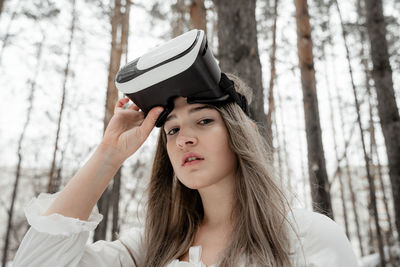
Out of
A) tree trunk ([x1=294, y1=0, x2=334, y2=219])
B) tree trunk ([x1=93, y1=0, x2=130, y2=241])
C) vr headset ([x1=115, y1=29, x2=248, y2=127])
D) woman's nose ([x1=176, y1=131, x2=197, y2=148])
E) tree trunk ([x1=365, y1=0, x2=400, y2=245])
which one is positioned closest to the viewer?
vr headset ([x1=115, y1=29, x2=248, y2=127])

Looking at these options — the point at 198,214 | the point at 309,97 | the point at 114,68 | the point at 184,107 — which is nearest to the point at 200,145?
the point at 184,107

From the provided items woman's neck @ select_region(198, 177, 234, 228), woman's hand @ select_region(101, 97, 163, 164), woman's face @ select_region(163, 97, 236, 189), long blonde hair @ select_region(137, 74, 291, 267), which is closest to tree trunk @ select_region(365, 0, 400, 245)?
long blonde hair @ select_region(137, 74, 291, 267)

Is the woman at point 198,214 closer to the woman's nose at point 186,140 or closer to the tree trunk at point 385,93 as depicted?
the woman's nose at point 186,140

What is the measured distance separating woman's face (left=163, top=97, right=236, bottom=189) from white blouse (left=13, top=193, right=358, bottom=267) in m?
0.39

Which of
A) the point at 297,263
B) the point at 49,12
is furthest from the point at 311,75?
the point at 49,12

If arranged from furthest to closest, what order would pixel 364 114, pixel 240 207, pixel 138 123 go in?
pixel 364 114
pixel 138 123
pixel 240 207

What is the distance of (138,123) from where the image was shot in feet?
5.77

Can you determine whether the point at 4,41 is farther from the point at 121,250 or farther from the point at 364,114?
the point at 364,114

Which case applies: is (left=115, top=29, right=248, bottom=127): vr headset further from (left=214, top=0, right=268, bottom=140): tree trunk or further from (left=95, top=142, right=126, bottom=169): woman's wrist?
(left=214, top=0, right=268, bottom=140): tree trunk

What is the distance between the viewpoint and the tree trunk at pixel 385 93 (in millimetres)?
4371

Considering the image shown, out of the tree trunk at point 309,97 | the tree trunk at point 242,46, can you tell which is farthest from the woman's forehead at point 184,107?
the tree trunk at point 309,97

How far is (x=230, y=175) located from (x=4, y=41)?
5910 mm

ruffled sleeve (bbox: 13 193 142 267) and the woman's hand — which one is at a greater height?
the woman's hand

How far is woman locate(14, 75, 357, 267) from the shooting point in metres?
1.29
